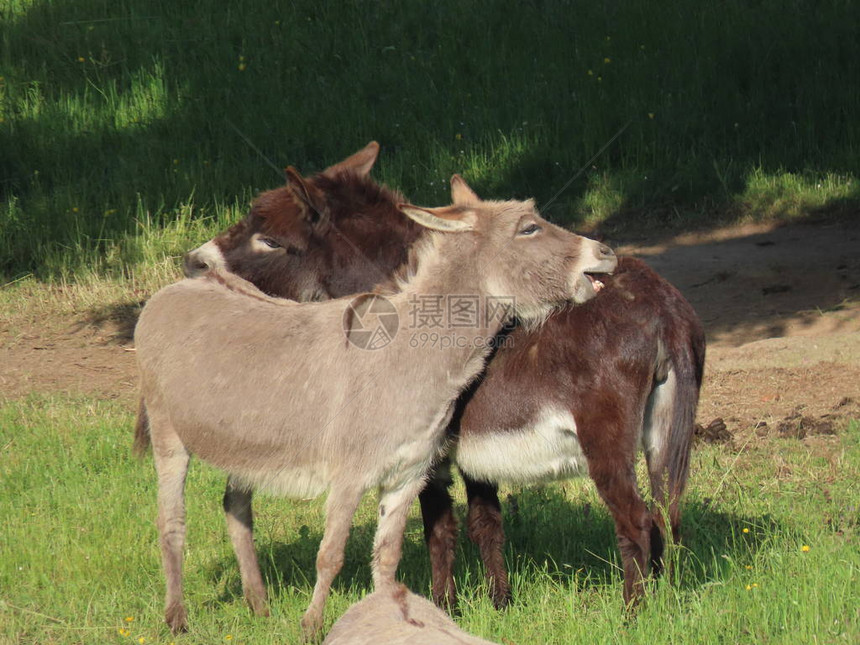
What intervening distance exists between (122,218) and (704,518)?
281 inches

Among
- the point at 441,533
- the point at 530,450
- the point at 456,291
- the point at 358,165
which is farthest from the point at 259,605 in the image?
the point at 358,165

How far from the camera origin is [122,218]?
33.9ft

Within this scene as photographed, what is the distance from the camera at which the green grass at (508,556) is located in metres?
3.92

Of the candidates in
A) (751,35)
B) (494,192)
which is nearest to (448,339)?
(494,192)

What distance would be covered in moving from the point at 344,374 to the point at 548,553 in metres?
1.61

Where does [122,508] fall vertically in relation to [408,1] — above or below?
below

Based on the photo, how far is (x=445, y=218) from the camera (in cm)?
402

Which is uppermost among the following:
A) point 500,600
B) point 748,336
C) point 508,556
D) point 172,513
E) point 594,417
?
point 594,417

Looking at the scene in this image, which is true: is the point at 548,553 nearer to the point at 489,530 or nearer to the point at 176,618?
the point at 489,530

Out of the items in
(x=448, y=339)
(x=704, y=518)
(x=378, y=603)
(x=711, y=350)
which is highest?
(x=448, y=339)

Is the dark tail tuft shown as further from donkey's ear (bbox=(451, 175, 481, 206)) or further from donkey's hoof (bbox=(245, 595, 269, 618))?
donkey's hoof (bbox=(245, 595, 269, 618))

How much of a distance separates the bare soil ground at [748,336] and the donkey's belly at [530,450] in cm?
247

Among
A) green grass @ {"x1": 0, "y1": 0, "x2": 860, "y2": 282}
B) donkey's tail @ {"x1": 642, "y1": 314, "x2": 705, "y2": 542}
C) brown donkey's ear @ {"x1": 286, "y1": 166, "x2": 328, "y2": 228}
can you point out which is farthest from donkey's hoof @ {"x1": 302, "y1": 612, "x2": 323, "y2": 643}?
green grass @ {"x1": 0, "y1": 0, "x2": 860, "y2": 282}

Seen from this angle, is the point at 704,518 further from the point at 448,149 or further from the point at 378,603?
the point at 448,149
